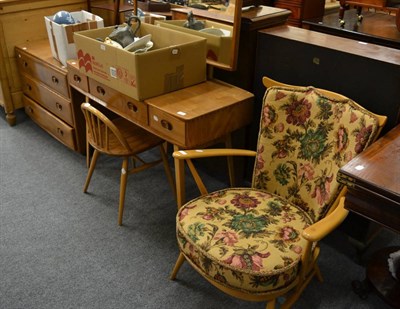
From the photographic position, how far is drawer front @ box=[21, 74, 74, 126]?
2.60 m

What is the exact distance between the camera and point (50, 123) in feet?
9.21

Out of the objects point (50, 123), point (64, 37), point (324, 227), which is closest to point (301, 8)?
point (64, 37)

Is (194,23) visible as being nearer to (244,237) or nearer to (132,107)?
(132,107)

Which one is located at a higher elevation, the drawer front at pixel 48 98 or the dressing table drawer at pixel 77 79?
the dressing table drawer at pixel 77 79

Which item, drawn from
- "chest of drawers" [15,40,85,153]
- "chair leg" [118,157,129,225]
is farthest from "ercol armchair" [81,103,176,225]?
"chest of drawers" [15,40,85,153]

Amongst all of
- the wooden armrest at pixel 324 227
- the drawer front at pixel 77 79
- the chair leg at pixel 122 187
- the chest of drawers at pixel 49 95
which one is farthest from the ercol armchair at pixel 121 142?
the wooden armrest at pixel 324 227

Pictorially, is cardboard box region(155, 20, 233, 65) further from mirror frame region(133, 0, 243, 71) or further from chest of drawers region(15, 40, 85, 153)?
→ chest of drawers region(15, 40, 85, 153)

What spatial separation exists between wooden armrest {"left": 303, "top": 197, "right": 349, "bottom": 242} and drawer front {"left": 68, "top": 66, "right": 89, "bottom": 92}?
1.46 m

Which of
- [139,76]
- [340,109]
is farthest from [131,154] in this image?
[340,109]

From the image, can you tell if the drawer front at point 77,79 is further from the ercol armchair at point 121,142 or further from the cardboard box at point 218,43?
the cardboard box at point 218,43

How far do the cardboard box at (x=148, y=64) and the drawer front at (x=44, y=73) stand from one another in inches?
16.8

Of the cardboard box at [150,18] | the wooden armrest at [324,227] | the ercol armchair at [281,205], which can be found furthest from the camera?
the cardboard box at [150,18]

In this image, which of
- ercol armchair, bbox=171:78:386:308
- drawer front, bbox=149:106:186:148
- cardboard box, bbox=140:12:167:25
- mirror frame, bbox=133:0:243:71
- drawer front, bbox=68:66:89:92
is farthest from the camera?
cardboard box, bbox=140:12:167:25

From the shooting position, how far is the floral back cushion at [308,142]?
1460 millimetres
